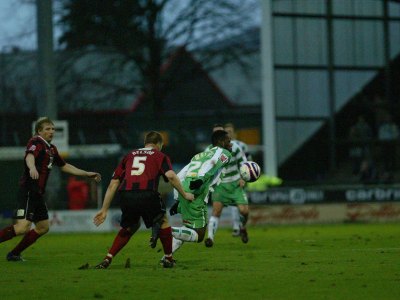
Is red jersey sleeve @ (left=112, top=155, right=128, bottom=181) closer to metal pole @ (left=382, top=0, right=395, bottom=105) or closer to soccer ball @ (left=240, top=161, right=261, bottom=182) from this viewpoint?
soccer ball @ (left=240, top=161, right=261, bottom=182)

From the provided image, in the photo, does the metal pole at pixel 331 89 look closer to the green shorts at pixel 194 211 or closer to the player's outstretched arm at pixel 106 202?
the green shorts at pixel 194 211

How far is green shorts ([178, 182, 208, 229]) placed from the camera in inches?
554

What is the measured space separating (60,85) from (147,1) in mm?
4880

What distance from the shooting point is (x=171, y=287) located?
1103cm

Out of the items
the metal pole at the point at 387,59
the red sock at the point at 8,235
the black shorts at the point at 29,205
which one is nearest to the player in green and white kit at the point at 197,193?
the black shorts at the point at 29,205

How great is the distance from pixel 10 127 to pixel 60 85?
2.69m

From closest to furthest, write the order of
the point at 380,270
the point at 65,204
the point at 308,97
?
the point at 380,270 → the point at 65,204 → the point at 308,97

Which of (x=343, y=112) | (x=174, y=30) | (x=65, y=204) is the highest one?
(x=174, y=30)

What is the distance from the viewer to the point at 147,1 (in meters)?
41.8

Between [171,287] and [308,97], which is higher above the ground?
[308,97]

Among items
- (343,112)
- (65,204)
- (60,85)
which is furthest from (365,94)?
(60,85)

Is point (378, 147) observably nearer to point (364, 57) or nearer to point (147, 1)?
point (364, 57)

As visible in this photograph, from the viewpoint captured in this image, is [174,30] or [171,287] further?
[174,30]

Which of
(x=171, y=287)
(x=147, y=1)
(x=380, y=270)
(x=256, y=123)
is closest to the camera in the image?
(x=171, y=287)
